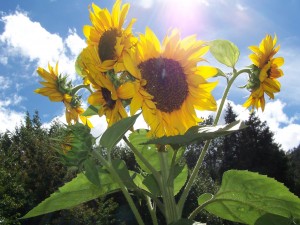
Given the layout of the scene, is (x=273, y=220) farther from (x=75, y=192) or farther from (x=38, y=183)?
(x=38, y=183)

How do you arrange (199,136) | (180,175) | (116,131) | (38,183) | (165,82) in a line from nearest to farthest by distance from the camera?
(199,136) < (116,131) < (165,82) < (180,175) < (38,183)

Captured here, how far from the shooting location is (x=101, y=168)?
1.26 meters

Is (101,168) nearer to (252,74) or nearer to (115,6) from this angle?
(115,6)

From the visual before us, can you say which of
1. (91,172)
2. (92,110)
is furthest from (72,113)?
(91,172)

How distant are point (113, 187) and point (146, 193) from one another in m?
0.10

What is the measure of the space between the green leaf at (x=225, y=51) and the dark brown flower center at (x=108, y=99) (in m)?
0.43

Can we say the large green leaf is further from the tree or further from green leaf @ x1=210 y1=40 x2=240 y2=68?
the tree

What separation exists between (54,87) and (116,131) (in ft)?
1.58

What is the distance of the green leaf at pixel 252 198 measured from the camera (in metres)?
1.16

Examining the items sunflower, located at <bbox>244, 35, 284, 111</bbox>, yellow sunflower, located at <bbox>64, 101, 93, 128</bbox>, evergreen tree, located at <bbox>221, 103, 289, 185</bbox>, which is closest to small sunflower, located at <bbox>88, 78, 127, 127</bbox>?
yellow sunflower, located at <bbox>64, 101, 93, 128</bbox>

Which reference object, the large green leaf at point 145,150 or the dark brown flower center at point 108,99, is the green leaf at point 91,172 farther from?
the large green leaf at point 145,150

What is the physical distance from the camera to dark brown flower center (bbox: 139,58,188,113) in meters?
1.16

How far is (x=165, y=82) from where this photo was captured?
118cm

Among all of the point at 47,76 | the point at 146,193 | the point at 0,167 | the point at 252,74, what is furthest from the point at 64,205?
the point at 0,167
